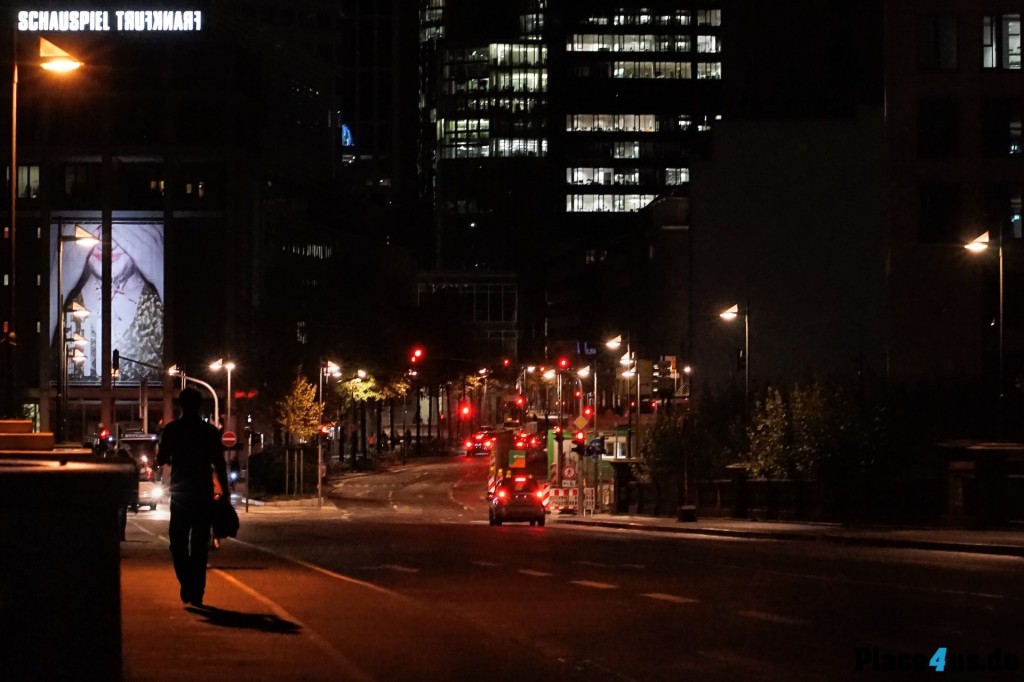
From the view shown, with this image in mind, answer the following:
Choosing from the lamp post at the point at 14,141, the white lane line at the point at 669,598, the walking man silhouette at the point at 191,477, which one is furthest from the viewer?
the lamp post at the point at 14,141

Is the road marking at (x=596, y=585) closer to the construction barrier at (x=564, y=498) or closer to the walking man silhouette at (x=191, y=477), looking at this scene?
the walking man silhouette at (x=191, y=477)

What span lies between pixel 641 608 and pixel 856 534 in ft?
80.6

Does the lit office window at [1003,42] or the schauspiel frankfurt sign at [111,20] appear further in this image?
the schauspiel frankfurt sign at [111,20]

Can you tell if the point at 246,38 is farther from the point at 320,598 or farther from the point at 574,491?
the point at 320,598

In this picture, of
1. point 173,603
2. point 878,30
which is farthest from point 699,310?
point 173,603

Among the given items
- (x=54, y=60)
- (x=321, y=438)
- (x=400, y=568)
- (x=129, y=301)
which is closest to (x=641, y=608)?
(x=400, y=568)

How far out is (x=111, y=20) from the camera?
425 feet

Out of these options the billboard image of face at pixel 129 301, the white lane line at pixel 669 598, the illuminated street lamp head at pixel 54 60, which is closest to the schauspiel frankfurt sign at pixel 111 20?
the billboard image of face at pixel 129 301

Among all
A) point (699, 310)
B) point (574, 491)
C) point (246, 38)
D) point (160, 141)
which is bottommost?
point (574, 491)

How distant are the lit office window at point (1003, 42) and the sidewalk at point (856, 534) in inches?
1132

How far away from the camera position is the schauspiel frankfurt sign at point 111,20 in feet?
424

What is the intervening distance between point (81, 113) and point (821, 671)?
Result: 396 ft

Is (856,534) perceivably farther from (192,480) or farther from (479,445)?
(479,445)

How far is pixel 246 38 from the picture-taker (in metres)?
136
